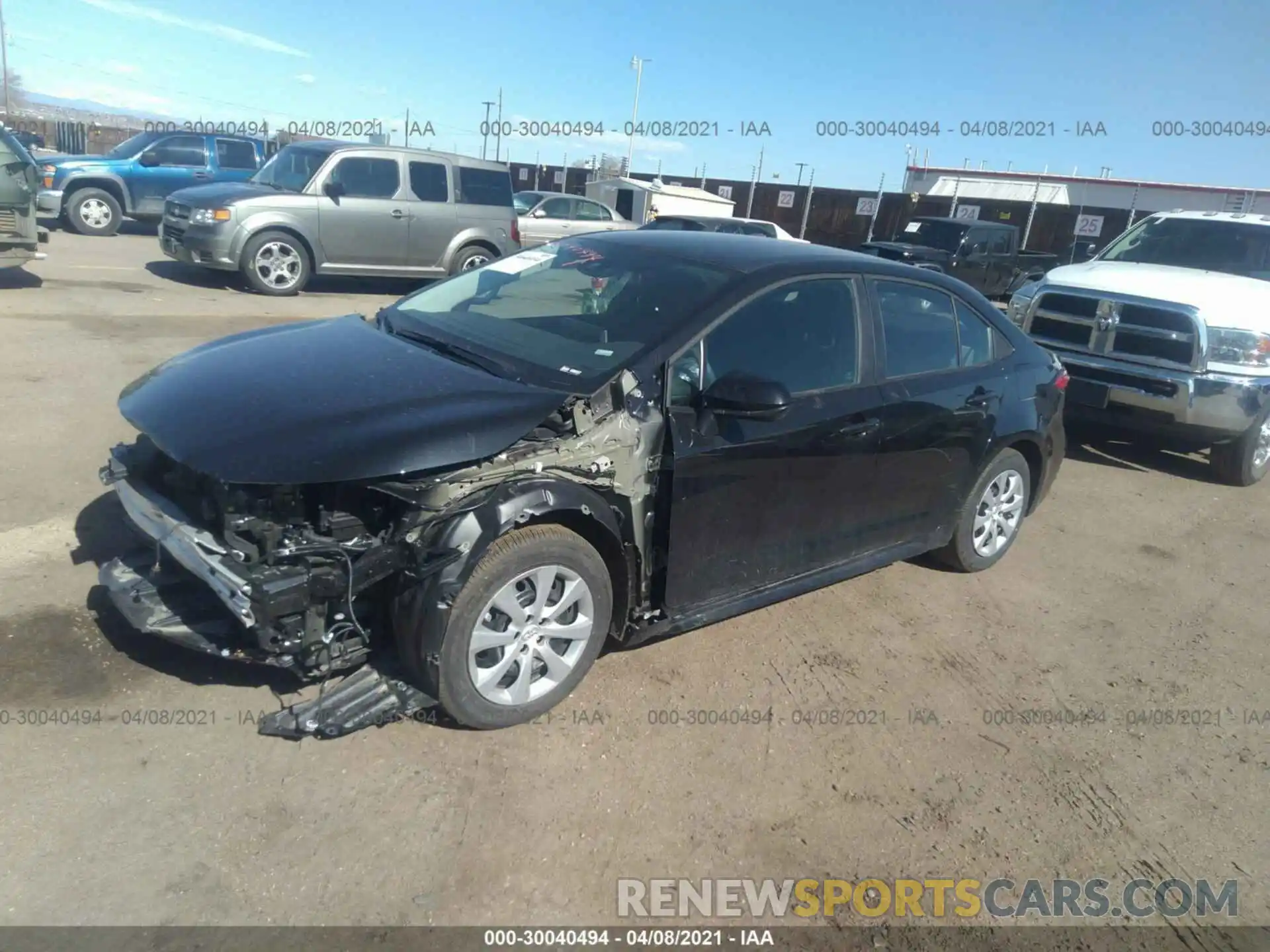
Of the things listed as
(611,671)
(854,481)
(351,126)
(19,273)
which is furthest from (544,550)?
(351,126)

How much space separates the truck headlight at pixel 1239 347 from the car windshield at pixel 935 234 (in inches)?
419

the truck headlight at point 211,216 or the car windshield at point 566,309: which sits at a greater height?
the car windshield at point 566,309

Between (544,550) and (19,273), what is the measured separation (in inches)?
434

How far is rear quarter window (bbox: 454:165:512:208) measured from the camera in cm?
1297

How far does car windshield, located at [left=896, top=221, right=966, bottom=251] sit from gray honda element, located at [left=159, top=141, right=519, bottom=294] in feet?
28.4

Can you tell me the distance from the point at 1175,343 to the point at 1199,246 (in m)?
2.27

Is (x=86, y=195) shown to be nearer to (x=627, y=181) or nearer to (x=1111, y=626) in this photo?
(x=627, y=181)

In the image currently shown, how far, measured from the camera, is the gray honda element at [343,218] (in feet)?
37.0

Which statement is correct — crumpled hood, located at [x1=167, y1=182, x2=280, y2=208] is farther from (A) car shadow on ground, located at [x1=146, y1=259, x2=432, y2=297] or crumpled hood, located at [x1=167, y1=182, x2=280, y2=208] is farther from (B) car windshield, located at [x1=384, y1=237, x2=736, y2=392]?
(B) car windshield, located at [x1=384, y1=237, x2=736, y2=392]

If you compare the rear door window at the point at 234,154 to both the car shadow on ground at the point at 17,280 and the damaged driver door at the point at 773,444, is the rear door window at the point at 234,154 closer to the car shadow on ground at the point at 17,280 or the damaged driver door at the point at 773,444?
the car shadow on ground at the point at 17,280

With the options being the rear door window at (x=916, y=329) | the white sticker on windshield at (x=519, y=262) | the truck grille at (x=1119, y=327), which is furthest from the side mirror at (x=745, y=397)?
the truck grille at (x=1119, y=327)

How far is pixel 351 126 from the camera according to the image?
60.0 ft

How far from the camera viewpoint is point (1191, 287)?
7617mm

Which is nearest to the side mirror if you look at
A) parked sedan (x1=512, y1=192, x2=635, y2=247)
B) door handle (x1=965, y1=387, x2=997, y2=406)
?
door handle (x1=965, y1=387, x2=997, y2=406)
